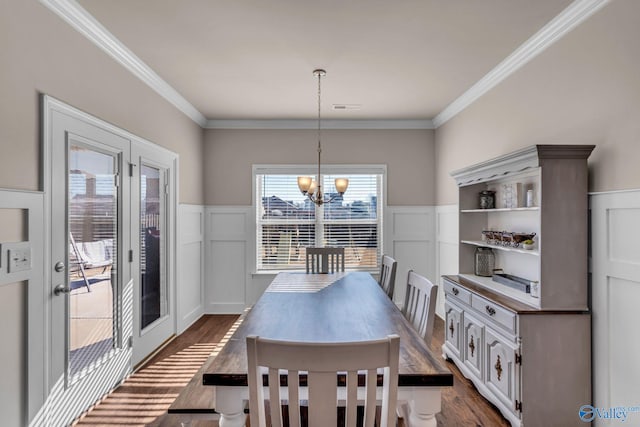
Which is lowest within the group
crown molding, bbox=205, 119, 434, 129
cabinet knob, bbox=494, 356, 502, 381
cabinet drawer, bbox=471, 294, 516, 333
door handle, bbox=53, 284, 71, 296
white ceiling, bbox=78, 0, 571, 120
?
cabinet knob, bbox=494, 356, 502, 381

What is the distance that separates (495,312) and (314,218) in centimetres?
307

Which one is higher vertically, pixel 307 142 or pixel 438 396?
pixel 307 142

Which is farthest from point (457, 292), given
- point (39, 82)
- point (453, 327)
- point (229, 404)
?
point (39, 82)

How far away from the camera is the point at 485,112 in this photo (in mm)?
3678

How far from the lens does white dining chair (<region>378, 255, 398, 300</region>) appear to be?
121 inches

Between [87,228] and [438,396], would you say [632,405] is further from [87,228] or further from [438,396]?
[87,228]

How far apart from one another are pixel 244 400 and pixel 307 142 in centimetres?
401

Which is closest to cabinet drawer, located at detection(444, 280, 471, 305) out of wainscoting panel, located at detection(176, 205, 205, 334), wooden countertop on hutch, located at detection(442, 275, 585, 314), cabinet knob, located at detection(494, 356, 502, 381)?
wooden countertop on hutch, located at detection(442, 275, 585, 314)

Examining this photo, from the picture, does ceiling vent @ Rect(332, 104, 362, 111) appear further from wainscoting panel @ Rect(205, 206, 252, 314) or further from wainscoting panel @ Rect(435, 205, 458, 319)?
wainscoting panel @ Rect(205, 206, 252, 314)

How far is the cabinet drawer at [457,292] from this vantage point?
9.64 ft

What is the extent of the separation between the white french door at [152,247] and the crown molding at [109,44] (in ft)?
2.05

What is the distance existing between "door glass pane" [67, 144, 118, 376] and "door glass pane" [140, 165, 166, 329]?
48 cm

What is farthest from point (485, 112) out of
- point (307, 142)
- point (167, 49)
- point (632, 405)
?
point (167, 49)

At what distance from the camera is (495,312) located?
8.14 feet
